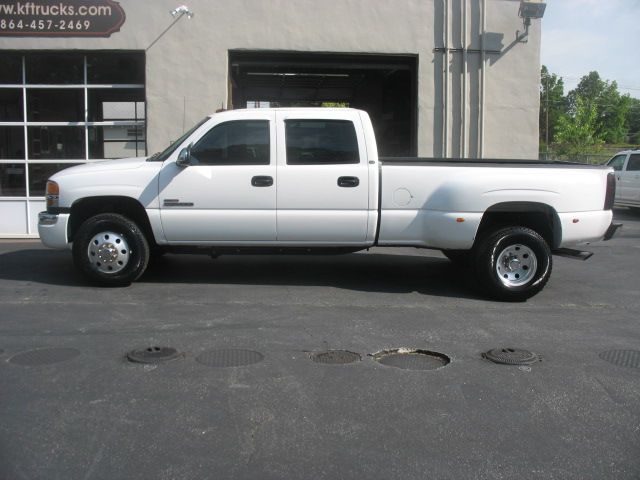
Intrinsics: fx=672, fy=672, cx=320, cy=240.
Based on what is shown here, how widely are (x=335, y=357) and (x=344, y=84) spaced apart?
13419 millimetres

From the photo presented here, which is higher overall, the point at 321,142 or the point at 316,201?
the point at 321,142

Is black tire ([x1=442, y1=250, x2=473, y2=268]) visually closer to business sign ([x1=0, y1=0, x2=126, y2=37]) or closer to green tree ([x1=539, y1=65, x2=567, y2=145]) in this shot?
business sign ([x1=0, y1=0, x2=126, y2=37])

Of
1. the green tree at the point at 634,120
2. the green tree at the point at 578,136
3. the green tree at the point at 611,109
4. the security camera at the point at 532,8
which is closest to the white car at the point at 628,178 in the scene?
the security camera at the point at 532,8

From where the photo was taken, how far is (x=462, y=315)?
6973 mm

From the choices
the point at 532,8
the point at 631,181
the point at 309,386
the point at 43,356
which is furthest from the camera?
the point at 631,181

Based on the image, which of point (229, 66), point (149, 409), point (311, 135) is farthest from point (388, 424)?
point (229, 66)

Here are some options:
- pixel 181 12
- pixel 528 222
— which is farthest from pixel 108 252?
pixel 181 12

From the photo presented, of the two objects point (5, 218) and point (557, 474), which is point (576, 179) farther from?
point (5, 218)

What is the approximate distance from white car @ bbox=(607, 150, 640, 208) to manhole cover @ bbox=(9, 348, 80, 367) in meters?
17.0

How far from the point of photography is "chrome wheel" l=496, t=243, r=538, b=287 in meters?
7.64

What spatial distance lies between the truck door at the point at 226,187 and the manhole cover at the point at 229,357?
236 cm

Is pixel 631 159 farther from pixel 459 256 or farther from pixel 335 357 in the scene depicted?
pixel 335 357

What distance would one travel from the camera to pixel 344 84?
17.9 m

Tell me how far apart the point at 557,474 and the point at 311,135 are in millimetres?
5098
